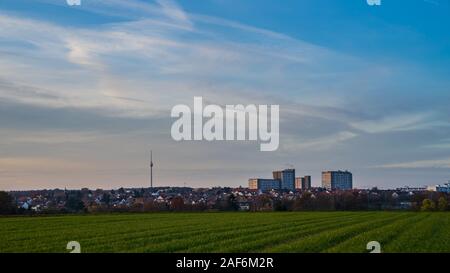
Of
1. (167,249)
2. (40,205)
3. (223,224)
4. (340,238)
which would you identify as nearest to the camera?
(40,205)

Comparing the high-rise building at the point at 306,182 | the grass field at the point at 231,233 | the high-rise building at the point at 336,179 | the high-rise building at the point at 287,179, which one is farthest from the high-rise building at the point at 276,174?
the grass field at the point at 231,233

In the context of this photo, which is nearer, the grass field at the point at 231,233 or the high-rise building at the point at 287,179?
the high-rise building at the point at 287,179

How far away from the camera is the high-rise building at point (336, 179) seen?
9.22m

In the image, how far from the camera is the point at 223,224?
83.4 feet

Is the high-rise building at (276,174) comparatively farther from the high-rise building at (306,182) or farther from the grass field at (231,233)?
the grass field at (231,233)

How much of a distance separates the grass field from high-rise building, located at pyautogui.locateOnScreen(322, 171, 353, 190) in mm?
970

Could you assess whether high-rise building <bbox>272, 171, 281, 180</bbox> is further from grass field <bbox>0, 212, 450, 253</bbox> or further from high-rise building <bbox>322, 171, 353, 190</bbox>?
grass field <bbox>0, 212, 450, 253</bbox>

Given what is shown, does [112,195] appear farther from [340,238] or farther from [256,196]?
[340,238]

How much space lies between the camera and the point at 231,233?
19.4m

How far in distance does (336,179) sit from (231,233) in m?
10.5

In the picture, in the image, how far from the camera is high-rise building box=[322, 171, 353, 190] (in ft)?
30.2

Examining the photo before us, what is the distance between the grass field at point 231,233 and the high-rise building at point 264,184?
1.49m
